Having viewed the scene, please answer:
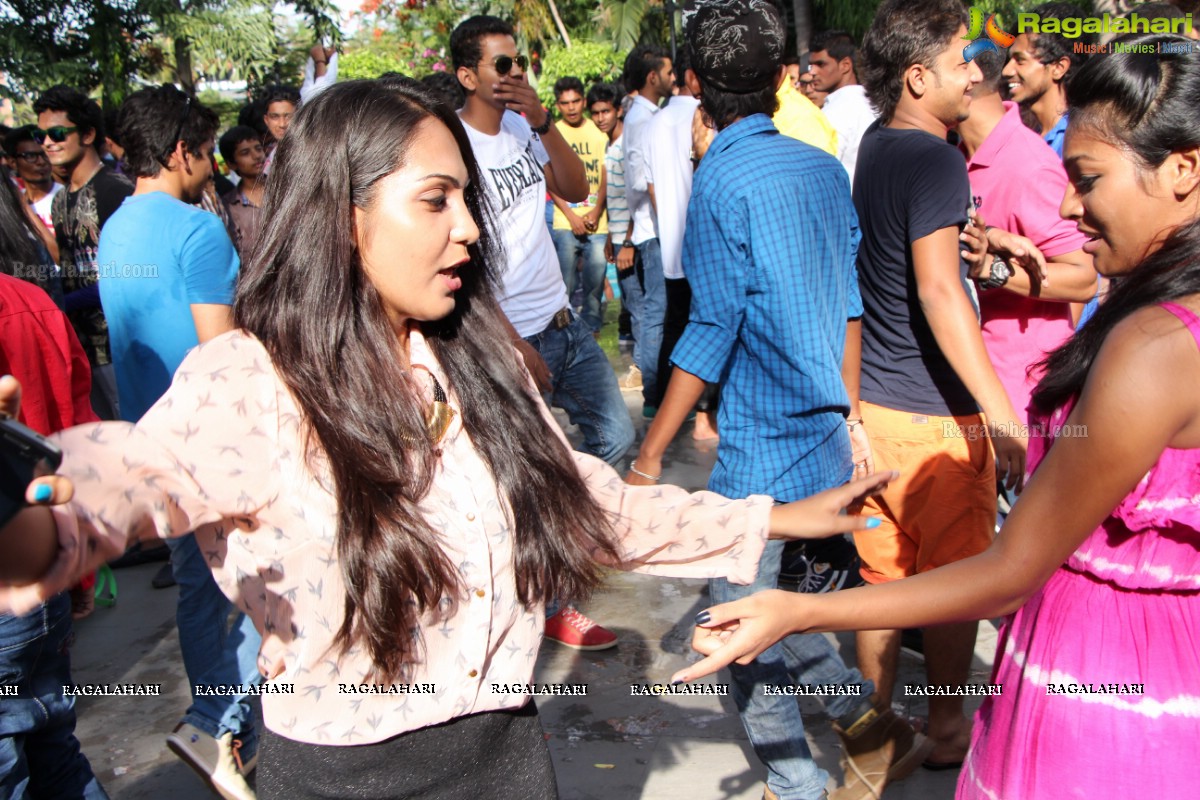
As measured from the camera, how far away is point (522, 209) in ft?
13.3

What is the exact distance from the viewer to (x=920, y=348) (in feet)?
9.99

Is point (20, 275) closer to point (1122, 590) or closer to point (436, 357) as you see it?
point (436, 357)

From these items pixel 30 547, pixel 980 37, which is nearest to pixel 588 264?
pixel 980 37

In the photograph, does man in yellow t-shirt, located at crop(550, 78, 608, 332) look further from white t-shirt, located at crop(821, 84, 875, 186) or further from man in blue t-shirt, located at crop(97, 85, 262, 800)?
man in blue t-shirt, located at crop(97, 85, 262, 800)

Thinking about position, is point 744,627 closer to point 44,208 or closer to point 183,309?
point 183,309

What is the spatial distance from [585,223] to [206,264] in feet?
17.1

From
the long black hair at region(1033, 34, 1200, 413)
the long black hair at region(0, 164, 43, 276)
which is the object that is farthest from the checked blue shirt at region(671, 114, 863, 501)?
the long black hair at region(0, 164, 43, 276)

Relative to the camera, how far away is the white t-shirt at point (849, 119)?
6238 mm

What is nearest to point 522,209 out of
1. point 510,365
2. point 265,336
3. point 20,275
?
point 20,275

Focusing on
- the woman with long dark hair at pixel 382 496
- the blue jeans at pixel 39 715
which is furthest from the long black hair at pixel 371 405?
the blue jeans at pixel 39 715

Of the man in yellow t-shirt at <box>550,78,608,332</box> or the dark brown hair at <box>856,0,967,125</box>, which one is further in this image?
the man in yellow t-shirt at <box>550,78,608,332</box>

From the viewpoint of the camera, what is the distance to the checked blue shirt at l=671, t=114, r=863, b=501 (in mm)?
2646

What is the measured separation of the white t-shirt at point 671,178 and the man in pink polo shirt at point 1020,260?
2438 millimetres

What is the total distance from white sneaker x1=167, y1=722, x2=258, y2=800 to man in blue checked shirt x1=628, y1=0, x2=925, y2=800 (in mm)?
1538
